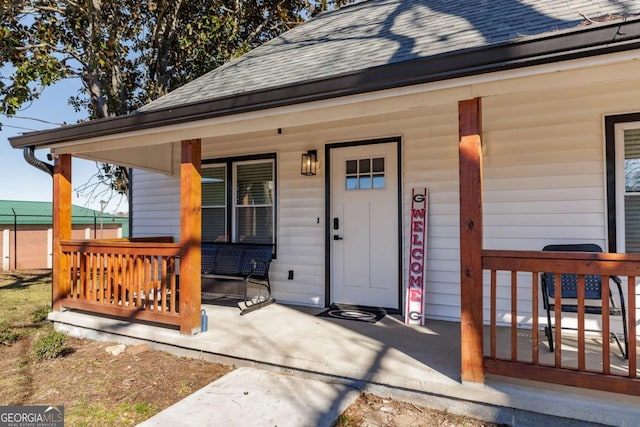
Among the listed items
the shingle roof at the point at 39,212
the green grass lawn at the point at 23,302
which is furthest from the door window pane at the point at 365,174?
the shingle roof at the point at 39,212

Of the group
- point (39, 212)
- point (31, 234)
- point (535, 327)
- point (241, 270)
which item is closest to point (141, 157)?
point (241, 270)

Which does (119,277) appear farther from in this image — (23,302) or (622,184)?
(622,184)

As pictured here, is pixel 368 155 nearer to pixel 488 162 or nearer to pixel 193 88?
pixel 488 162

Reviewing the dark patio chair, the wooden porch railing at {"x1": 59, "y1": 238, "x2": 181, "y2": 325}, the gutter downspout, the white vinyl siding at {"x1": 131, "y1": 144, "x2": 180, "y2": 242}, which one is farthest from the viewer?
the white vinyl siding at {"x1": 131, "y1": 144, "x2": 180, "y2": 242}

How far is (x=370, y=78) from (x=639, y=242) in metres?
2.82

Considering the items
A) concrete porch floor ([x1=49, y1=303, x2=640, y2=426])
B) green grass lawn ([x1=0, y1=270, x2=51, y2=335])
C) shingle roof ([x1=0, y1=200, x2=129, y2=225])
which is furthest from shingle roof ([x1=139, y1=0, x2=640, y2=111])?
shingle roof ([x1=0, y1=200, x2=129, y2=225])

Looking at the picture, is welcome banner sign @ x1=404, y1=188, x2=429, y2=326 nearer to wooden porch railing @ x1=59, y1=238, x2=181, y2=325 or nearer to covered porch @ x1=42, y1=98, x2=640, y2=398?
covered porch @ x1=42, y1=98, x2=640, y2=398

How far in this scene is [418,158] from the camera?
424 cm

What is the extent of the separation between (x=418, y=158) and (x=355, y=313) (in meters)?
1.86

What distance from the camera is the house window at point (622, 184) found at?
11.2ft

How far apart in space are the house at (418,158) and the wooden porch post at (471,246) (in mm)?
11

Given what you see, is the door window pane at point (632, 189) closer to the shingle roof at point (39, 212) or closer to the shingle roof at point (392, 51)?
the shingle roof at point (392, 51)

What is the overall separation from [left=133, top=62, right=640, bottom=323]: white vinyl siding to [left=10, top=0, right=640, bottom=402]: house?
14 mm

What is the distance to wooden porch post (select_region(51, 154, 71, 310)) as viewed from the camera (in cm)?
450
